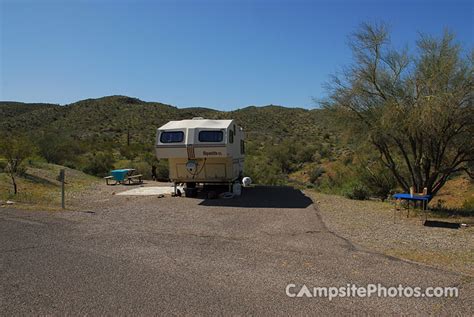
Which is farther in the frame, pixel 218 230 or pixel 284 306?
pixel 218 230

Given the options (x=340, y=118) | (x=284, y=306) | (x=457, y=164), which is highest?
(x=340, y=118)

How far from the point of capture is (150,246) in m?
7.39

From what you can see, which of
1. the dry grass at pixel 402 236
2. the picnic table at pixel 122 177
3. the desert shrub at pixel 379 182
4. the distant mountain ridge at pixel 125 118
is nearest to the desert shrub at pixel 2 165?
the picnic table at pixel 122 177

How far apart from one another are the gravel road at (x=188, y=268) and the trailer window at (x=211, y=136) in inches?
161

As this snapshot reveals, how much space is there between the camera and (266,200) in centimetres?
1416

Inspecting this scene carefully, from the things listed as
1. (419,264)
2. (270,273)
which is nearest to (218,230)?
(270,273)

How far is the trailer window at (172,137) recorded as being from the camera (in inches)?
566

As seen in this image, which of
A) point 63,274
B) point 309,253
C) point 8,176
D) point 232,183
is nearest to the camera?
point 63,274

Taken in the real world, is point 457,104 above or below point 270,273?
above

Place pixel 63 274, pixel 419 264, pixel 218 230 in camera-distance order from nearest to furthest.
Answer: pixel 63 274, pixel 419 264, pixel 218 230

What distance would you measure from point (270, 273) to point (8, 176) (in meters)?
14.9

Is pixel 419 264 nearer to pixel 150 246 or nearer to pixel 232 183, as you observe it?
pixel 150 246

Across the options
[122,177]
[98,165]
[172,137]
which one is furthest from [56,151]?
[172,137]

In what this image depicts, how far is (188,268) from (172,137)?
29.1ft
